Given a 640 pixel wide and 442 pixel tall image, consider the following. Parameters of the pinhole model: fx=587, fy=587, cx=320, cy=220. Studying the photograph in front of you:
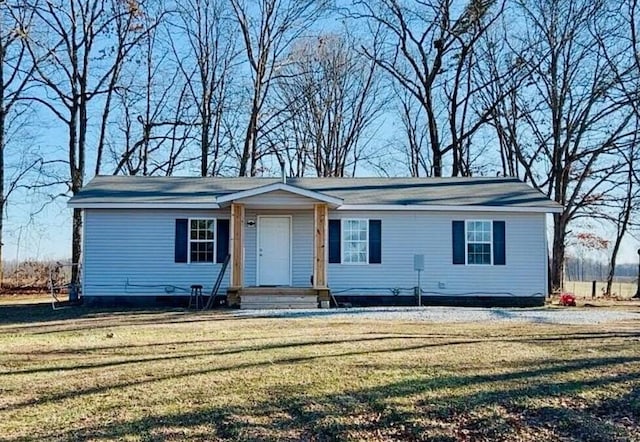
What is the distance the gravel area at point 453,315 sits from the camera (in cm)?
1110

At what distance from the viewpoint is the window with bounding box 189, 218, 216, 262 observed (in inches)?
573

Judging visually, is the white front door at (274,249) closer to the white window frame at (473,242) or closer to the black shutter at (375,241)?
the black shutter at (375,241)

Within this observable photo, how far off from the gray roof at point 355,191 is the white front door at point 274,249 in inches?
46.4

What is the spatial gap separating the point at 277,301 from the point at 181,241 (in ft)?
9.79

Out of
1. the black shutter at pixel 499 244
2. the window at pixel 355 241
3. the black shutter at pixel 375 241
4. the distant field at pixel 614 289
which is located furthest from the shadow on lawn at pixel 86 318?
the distant field at pixel 614 289

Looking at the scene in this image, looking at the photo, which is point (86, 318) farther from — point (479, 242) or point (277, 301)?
point (479, 242)

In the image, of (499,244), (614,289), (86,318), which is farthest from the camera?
(614,289)

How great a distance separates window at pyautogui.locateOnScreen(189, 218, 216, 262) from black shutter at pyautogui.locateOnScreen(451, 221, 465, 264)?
601 cm

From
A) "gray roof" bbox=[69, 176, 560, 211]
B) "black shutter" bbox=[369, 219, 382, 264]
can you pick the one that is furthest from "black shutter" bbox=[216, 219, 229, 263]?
"black shutter" bbox=[369, 219, 382, 264]

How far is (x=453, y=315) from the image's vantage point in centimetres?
1175

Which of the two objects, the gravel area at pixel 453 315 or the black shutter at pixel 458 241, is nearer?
the gravel area at pixel 453 315

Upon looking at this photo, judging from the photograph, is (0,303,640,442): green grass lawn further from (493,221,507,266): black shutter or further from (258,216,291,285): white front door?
(493,221,507,266): black shutter

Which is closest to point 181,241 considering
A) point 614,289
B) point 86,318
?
point 86,318

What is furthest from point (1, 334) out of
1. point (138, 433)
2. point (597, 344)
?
point (597, 344)
